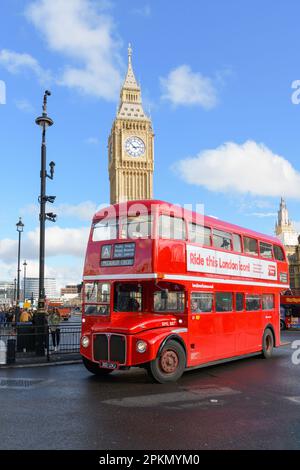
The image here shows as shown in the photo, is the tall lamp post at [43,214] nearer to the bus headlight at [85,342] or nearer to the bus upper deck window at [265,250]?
the bus headlight at [85,342]

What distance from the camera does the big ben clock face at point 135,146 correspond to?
293ft

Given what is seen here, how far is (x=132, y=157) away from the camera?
8944cm

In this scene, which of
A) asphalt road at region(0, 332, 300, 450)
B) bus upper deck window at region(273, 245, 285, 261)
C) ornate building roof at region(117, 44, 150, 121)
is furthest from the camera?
ornate building roof at region(117, 44, 150, 121)

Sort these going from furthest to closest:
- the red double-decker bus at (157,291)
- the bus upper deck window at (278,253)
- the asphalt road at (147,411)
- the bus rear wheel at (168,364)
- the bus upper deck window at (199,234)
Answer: the bus upper deck window at (278,253), the bus upper deck window at (199,234), the red double-decker bus at (157,291), the bus rear wheel at (168,364), the asphalt road at (147,411)

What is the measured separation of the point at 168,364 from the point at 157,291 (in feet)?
5.83

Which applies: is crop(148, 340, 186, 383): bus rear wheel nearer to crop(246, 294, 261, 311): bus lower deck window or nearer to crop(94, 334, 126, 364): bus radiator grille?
crop(94, 334, 126, 364): bus radiator grille

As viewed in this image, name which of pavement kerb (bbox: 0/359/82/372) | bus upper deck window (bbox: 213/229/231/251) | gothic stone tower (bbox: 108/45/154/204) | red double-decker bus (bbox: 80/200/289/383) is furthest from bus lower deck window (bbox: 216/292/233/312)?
gothic stone tower (bbox: 108/45/154/204)

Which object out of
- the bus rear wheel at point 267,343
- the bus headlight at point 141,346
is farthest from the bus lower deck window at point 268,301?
the bus headlight at point 141,346

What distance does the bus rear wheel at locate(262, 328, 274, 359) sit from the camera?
48.0ft

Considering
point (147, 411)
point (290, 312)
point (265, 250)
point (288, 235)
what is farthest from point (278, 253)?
point (288, 235)

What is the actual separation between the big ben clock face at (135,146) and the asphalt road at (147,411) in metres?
80.7

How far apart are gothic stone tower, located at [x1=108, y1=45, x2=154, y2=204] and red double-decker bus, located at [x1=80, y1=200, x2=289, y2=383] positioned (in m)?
75.7

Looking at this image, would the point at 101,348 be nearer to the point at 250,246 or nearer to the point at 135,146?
the point at 250,246

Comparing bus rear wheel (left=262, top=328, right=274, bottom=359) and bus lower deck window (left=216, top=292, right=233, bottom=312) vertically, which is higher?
bus lower deck window (left=216, top=292, right=233, bottom=312)
